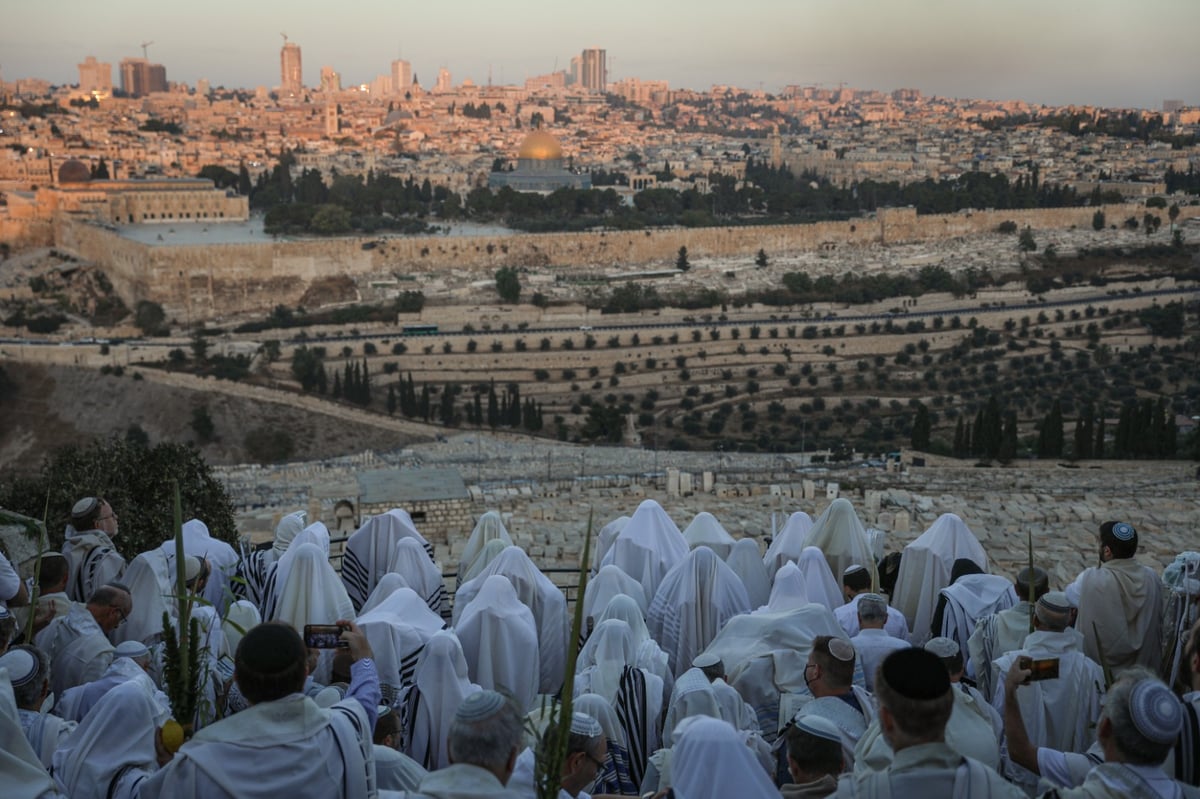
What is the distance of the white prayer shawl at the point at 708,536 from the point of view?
5.47 m

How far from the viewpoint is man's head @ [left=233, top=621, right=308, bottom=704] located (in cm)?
207

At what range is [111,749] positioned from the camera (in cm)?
236

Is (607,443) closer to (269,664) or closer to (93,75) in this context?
(269,664)

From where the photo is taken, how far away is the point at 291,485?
1302cm

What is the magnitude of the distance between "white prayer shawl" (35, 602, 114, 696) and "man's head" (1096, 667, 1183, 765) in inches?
83.9

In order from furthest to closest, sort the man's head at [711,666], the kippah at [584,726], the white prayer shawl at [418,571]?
the white prayer shawl at [418,571] < the man's head at [711,666] < the kippah at [584,726]

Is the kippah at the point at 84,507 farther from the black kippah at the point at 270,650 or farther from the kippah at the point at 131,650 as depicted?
the black kippah at the point at 270,650

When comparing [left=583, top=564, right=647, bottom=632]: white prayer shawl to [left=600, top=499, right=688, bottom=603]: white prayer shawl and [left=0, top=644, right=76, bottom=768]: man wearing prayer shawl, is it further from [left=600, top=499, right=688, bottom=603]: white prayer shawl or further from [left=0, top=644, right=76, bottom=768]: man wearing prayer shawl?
[left=0, top=644, right=76, bottom=768]: man wearing prayer shawl

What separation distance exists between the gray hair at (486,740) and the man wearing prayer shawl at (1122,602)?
6.18 feet

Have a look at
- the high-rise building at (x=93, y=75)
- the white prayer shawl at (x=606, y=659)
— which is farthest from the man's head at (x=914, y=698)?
the high-rise building at (x=93, y=75)

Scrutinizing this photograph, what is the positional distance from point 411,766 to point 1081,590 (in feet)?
6.16

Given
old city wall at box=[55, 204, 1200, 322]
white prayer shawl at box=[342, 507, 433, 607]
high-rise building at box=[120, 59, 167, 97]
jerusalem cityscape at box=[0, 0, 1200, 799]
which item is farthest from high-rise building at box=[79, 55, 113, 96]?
white prayer shawl at box=[342, 507, 433, 607]

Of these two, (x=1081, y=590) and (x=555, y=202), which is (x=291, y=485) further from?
(x=555, y=202)

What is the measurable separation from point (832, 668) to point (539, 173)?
44.9m
